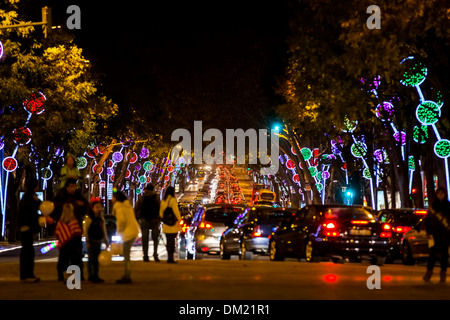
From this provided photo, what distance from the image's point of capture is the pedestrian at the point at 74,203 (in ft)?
53.0

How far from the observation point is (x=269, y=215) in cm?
2756

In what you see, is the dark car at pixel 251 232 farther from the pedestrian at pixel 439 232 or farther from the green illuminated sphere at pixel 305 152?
the green illuminated sphere at pixel 305 152

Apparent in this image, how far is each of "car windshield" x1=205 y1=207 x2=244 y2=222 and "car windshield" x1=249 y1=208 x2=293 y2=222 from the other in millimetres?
1546

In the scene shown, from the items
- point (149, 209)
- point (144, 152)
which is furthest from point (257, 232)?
point (144, 152)

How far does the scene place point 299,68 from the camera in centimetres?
3531

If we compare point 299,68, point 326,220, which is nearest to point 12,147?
point 299,68

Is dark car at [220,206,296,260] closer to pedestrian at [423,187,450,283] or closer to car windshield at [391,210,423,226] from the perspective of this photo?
car windshield at [391,210,423,226]

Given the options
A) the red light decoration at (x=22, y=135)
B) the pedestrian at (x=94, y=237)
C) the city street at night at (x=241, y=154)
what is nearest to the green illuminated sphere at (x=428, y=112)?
the city street at night at (x=241, y=154)

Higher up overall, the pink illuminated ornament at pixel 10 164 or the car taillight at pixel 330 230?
the pink illuminated ornament at pixel 10 164

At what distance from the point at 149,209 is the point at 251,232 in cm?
505

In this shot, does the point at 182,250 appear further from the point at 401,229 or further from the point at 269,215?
the point at 401,229

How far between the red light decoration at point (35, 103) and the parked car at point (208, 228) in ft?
35.5
